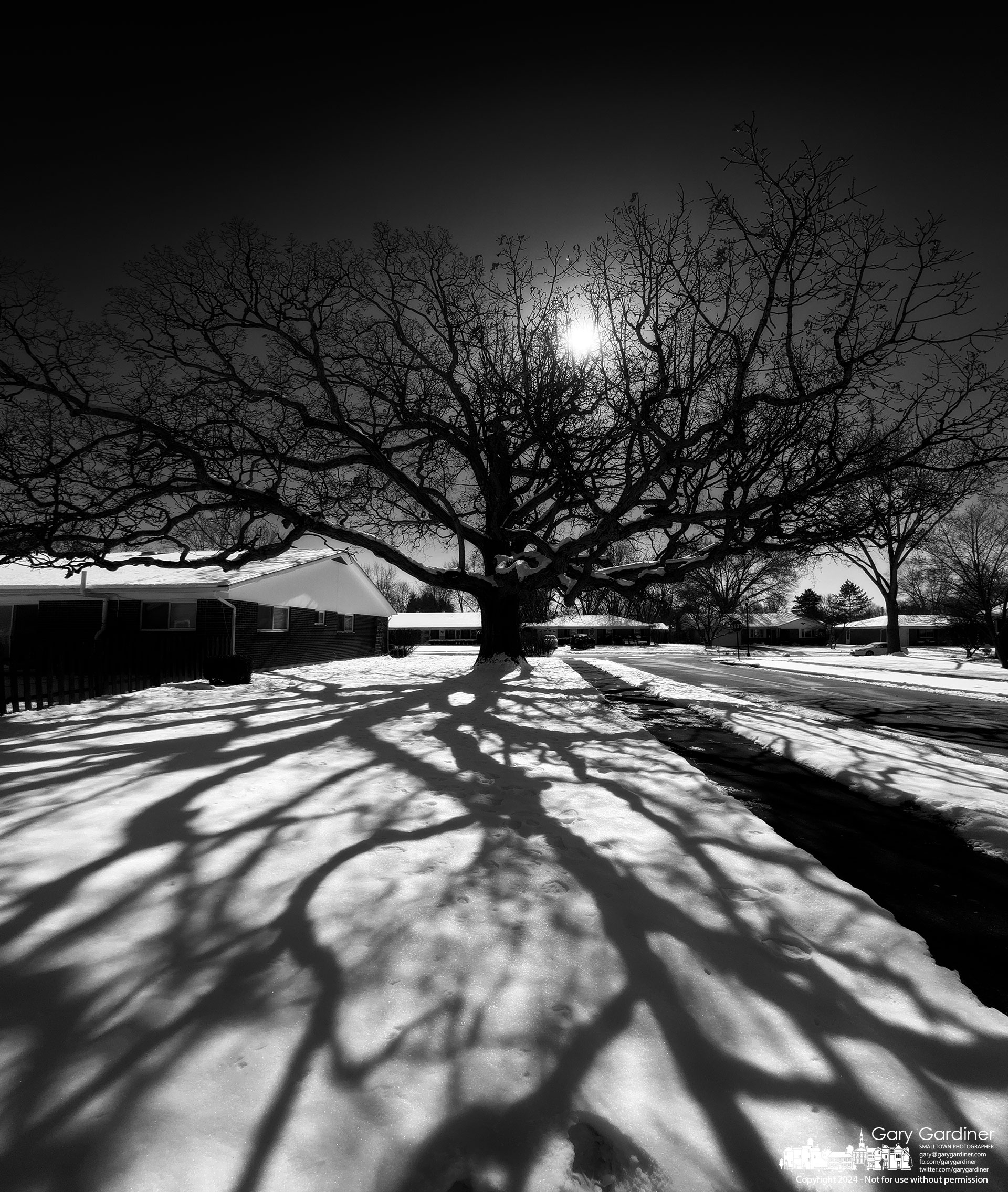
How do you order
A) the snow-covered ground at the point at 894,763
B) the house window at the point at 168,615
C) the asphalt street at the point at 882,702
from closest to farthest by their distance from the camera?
the snow-covered ground at the point at 894,763, the asphalt street at the point at 882,702, the house window at the point at 168,615

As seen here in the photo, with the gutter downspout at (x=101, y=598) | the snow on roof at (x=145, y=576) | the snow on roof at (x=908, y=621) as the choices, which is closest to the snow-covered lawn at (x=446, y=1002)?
the snow on roof at (x=145, y=576)

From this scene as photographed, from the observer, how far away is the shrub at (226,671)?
14141mm

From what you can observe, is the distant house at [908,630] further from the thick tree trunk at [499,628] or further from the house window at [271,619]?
the house window at [271,619]

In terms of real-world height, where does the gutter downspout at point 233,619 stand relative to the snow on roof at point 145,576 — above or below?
below

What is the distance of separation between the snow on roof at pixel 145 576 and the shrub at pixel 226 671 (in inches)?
121

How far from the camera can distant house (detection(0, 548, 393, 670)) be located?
17.1 m

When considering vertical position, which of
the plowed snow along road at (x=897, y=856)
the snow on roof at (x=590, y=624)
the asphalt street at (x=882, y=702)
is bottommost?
the asphalt street at (x=882, y=702)

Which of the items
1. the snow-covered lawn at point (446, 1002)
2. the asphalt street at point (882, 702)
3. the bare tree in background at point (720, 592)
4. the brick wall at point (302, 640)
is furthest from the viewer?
the bare tree in background at point (720, 592)

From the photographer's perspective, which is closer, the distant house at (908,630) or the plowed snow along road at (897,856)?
the plowed snow along road at (897,856)

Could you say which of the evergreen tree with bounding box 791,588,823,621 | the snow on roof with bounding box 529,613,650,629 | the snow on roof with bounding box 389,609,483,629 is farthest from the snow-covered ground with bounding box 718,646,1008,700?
the evergreen tree with bounding box 791,588,823,621

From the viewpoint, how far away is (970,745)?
7684 mm

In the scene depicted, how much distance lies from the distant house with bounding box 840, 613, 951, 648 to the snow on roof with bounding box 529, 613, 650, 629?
27.8 m

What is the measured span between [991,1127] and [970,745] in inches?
→ 297

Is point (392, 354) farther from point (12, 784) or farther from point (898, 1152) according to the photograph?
point (898, 1152)
